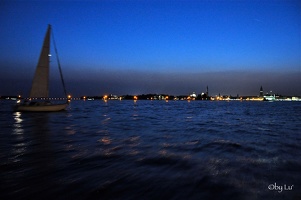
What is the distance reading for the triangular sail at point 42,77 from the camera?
38469 millimetres

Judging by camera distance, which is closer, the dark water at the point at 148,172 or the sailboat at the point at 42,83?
the dark water at the point at 148,172

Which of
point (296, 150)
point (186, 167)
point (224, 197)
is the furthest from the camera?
point (296, 150)

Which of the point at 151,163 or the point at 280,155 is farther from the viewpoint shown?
the point at 280,155

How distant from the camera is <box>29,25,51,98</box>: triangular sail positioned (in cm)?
3847

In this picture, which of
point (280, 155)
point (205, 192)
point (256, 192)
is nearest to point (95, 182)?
point (205, 192)

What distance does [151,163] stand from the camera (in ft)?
31.9

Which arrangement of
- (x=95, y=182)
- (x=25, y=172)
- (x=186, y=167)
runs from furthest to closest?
(x=186, y=167) < (x=25, y=172) < (x=95, y=182)

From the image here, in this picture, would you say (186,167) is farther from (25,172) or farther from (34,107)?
(34,107)

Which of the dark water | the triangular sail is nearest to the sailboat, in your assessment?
the triangular sail

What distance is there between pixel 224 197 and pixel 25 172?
721cm

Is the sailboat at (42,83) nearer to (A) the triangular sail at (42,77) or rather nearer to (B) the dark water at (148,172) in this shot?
(A) the triangular sail at (42,77)

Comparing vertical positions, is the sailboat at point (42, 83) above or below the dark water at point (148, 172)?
above

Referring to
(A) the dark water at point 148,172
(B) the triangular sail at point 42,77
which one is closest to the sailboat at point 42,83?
(B) the triangular sail at point 42,77

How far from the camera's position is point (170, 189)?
267 inches
